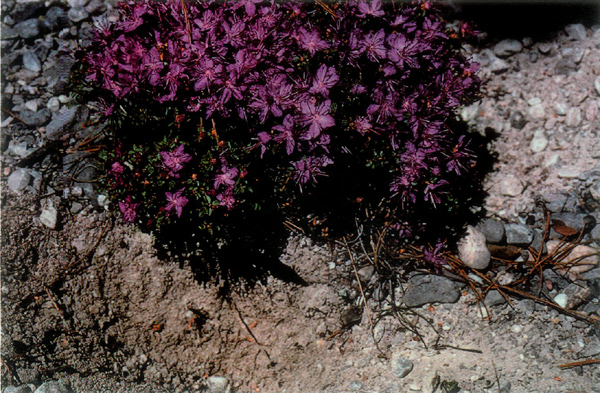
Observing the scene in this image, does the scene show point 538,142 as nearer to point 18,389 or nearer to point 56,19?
point 56,19

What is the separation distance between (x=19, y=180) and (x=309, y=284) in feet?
7.97

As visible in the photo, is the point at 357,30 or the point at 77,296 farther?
the point at 77,296

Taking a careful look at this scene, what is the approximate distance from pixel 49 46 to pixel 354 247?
3.08m

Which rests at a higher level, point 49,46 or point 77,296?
point 49,46

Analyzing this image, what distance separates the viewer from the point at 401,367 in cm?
384

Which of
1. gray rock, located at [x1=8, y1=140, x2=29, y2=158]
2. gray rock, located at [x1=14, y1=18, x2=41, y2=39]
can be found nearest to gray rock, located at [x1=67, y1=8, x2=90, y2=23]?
gray rock, located at [x1=14, y1=18, x2=41, y2=39]

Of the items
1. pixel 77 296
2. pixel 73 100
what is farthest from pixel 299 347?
pixel 73 100

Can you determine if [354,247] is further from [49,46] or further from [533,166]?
[49,46]

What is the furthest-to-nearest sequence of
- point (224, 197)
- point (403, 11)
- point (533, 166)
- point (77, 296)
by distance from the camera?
1. point (533, 166)
2. point (77, 296)
3. point (403, 11)
4. point (224, 197)

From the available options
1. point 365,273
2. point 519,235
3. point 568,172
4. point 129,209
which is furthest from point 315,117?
point 568,172

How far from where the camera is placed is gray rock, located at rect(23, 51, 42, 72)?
4.02 metres

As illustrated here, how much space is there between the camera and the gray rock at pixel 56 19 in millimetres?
4086

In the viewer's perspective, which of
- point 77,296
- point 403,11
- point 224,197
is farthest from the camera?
point 77,296

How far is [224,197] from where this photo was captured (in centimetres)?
313
